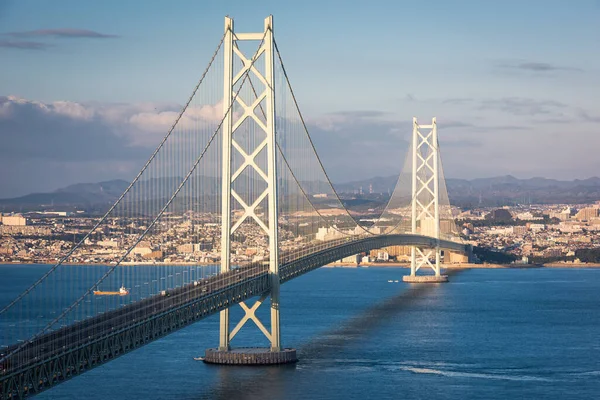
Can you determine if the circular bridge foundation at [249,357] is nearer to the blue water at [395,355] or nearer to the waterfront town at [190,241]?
the blue water at [395,355]

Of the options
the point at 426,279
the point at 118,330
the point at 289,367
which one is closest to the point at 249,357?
the point at 289,367

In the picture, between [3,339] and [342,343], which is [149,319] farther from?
[342,343]

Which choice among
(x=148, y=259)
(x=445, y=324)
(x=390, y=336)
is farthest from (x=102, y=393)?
(x=148, y=259)

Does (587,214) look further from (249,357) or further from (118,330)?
(118,330)

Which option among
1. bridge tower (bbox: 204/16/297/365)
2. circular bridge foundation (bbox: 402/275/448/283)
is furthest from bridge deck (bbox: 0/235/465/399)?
circular bridge foundation (bbox: 402/275/448/283)

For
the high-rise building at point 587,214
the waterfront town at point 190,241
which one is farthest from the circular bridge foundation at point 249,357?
the high-rise building at point 587,214

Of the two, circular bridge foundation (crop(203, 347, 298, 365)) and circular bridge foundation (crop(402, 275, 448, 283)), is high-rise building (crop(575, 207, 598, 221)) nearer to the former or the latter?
circular bridge foundation (crop(402, 275, 448, 283))
